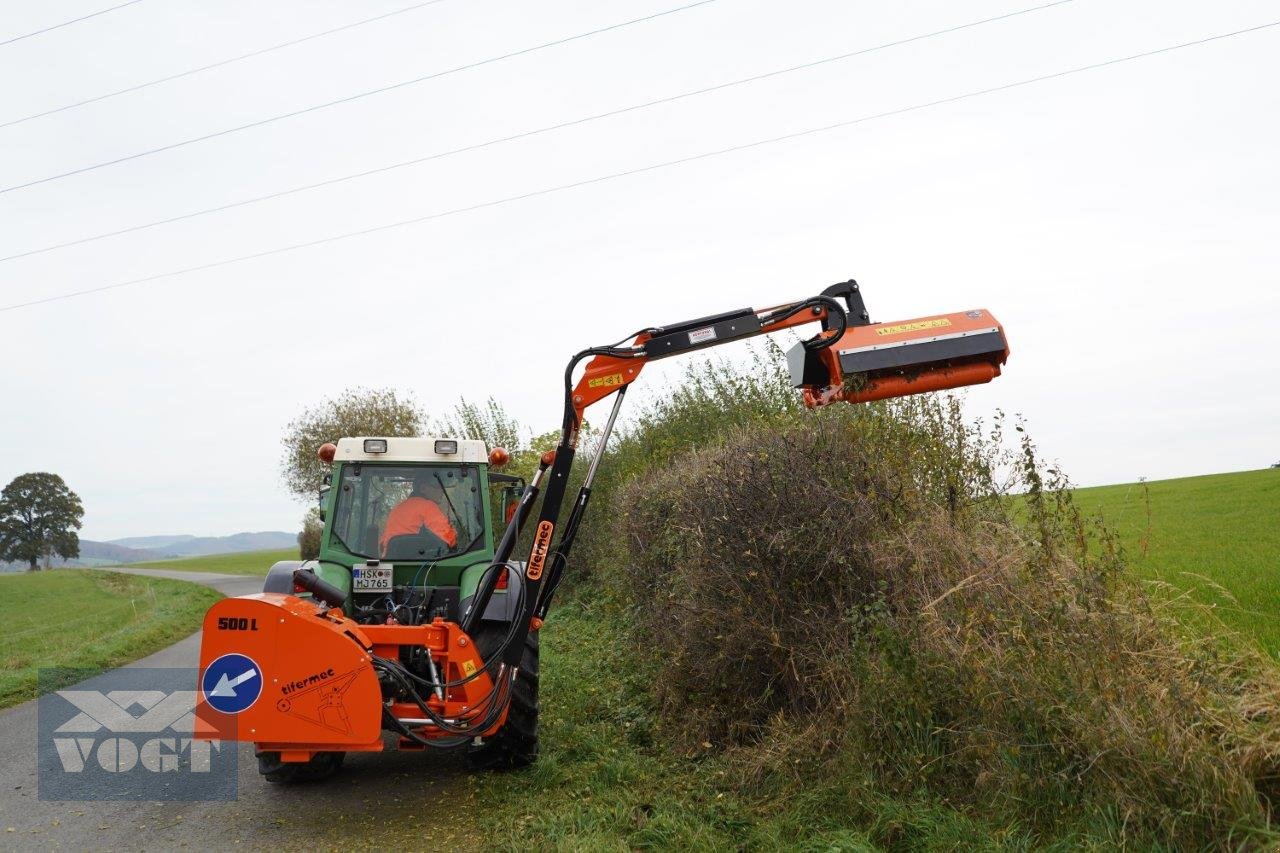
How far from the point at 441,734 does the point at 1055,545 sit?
12.7 feet

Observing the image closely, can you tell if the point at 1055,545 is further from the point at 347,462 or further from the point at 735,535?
the point at 347,462

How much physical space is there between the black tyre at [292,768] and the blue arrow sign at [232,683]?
866 millimetres

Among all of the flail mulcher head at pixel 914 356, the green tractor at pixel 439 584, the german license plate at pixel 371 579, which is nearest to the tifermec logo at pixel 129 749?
the green tractor at pixel 439 584

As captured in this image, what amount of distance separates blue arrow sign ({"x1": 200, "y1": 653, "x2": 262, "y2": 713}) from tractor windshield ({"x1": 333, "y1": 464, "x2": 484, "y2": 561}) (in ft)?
6.48

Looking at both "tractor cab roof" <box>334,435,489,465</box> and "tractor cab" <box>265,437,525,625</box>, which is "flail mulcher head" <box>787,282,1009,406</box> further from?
"tractor cab roof" <box>334,435,489,465</box>

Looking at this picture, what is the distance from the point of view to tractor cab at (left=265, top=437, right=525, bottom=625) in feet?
23.1

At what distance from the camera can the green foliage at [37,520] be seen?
2512 inches

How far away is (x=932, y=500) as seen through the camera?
647 cm

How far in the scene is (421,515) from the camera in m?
7.34

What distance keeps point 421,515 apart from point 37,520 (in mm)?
70682

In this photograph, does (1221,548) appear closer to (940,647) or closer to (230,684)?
(940,647)

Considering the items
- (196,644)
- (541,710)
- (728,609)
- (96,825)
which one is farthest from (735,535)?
(196,644)

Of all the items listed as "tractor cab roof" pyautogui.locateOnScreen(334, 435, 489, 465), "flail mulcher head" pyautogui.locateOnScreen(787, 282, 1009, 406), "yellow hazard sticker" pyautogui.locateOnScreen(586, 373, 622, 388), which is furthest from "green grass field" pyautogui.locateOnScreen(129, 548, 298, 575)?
"flail mulcher head" pyautogui.locateOnScreen(787, 282, 1009, 406)

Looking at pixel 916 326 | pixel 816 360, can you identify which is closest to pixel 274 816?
pixel 816 360
